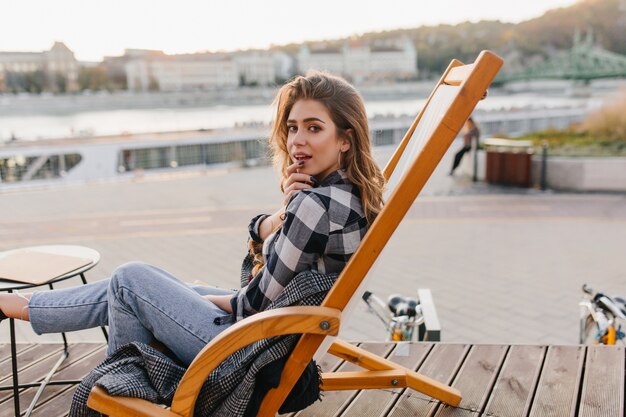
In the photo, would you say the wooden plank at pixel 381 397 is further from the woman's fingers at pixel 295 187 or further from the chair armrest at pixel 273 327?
the woman's fingers at pixel 295 187

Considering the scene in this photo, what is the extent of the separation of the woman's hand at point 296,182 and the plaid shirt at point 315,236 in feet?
0.21

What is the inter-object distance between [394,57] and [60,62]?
5918cm

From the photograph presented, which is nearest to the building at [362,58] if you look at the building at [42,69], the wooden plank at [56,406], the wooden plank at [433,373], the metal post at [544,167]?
the building at [42,69]

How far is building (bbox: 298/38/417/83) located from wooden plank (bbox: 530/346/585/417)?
9610 centimetres

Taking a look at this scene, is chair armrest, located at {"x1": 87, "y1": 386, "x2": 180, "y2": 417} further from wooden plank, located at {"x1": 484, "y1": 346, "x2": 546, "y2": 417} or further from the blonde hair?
wooden plank, located at {"x1": 484, "y1": 346, "x2": 546, "y2": 417}

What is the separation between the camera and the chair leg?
218cm

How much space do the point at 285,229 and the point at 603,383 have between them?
5.65 ft

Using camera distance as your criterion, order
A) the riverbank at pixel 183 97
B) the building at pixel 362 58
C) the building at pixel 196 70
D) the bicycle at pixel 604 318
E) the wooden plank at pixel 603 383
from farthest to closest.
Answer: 1. the building at pixel 362 58
2. the building at pixel 196 70
3. the riverbank at pixel 183 97
4. the bicycle at pixel 604 318
5. the wooden plank at pixel 603 383

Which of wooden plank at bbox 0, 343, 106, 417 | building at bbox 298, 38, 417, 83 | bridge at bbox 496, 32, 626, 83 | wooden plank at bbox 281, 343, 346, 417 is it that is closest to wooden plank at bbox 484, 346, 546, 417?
wooden plank at bbox 281, 343, 346, 417

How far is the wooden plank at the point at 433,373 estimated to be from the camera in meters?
2.23

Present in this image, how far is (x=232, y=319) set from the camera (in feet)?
5.72

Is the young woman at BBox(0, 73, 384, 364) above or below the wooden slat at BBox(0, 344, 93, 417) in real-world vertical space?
above

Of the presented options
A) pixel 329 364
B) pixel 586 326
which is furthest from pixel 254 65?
pixel 329 364

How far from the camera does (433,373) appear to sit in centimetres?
250
